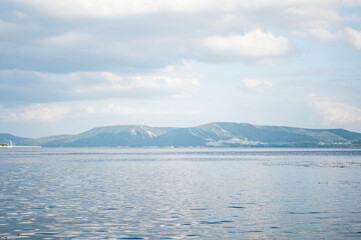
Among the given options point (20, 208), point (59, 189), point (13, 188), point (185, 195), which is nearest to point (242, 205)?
point (185, 195)

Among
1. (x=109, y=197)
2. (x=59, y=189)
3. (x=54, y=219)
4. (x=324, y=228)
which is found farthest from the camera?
(x=59, y=189)

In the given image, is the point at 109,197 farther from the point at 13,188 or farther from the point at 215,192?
the point at 13,188

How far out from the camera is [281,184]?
232 ft

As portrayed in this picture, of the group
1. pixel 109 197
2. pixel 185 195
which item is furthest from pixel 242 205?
pixel 109 197

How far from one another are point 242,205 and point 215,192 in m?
12.6

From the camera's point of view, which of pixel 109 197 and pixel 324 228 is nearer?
pixel 324 228

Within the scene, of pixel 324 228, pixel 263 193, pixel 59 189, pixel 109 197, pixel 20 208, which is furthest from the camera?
pixel 59 189

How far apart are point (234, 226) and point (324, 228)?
24.5ft

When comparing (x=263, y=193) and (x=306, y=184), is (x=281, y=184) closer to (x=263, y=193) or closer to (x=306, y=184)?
(x=306, y=184)

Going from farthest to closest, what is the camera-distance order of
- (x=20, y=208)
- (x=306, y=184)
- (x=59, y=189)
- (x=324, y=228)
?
1. (x=306, y=184)
2. (x=59, y=189)
3. (x=20, y=208)
4. (x=324, y=228)

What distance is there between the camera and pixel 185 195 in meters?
55.9

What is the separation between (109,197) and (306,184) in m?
34.9

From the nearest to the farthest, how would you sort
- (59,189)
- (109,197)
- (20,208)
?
(20,208), (109,197), (59,189)

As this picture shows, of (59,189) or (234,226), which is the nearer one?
(234,226)
